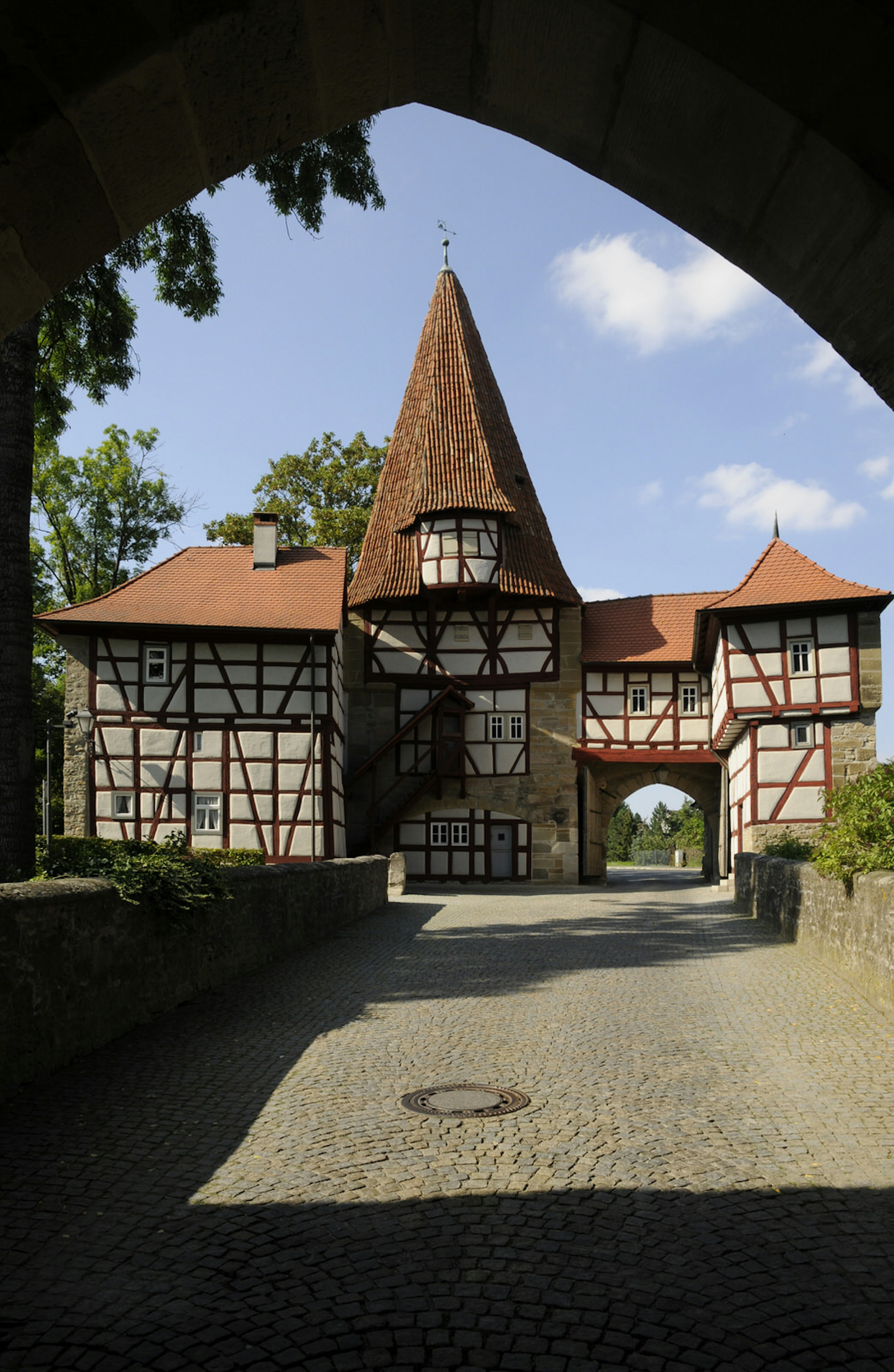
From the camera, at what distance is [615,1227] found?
3664 millimetres

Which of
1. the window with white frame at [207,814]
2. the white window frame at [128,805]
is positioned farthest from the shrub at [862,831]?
the white window frame at [128,805]

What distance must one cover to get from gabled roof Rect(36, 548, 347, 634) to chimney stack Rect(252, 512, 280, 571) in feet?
0.62

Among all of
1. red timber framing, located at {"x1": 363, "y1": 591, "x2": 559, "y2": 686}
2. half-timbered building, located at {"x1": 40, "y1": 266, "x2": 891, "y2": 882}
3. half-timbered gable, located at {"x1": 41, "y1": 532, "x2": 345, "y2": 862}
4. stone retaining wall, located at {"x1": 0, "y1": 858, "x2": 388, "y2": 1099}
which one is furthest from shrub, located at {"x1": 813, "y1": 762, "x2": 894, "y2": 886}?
red timber framing, located at {"x1": 363, "y1": 591, "x2": 559, "y2": 686}

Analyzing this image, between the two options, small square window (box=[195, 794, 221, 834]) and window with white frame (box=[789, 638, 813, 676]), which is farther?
small square window (box=[195, 794, 221, 834])

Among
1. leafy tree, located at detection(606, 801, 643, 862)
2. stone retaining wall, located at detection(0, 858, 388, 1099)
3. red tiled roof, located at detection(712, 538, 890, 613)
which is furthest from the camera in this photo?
leafy tree, located at detection(606, 801, 643, 862)

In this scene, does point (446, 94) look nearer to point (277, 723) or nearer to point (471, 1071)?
point (471, 1071)

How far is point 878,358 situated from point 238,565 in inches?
1047

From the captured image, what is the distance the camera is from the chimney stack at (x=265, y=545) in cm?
2780

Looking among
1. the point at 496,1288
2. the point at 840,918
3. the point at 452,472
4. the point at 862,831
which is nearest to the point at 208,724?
the point at 452,472

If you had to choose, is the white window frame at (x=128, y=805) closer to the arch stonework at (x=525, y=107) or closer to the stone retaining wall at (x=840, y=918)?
the stone retaining wall at (x=840, y=918)

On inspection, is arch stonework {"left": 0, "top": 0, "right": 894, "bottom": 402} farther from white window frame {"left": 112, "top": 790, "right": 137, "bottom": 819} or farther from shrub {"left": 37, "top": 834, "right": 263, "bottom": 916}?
white window frame {"left": 112, "top": 790, "right": 137, "bottom": 819}

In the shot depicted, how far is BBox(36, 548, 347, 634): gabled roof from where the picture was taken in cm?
2472

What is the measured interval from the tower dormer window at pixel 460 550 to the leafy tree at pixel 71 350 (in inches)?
625

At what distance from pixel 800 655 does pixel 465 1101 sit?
20.6 metres
